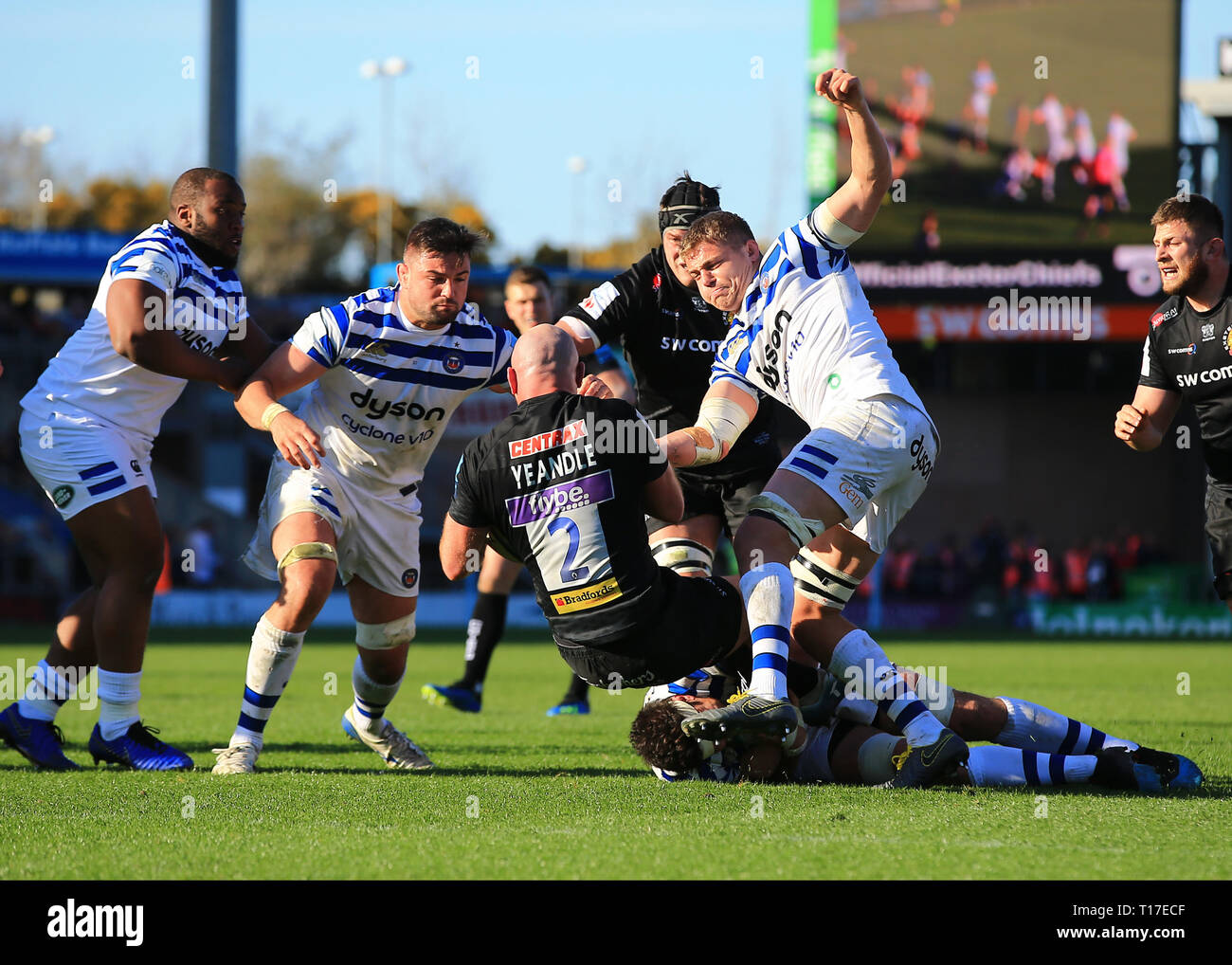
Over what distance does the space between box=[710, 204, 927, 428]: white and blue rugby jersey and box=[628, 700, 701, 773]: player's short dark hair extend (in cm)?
128

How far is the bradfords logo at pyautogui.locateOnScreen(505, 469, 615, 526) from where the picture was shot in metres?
4.84

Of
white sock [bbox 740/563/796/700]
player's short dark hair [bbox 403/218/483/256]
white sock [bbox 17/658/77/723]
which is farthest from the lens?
white sock [bbox 17/658/77/723]

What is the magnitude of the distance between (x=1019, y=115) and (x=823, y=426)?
23148mm

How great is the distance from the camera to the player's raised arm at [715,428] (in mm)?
5344

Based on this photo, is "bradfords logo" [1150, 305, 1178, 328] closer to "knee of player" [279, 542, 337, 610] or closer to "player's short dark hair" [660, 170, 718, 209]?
"player's short dark hair" [660, 170, 718, 209]

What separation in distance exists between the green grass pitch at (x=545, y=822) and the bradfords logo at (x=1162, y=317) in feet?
6.82

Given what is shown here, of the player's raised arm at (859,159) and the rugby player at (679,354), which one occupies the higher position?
the player's raised arm at (859,159)

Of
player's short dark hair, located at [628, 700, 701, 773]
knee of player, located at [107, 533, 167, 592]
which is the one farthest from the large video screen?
player's short dark hair, located at [628, 700, 701, 773]

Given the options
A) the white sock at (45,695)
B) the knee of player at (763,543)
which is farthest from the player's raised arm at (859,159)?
the white sock at (45,695)

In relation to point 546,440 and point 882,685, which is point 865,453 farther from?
point 546,440

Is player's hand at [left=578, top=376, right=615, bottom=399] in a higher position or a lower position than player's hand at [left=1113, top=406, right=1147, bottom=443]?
higher

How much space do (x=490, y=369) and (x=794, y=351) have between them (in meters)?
1.44

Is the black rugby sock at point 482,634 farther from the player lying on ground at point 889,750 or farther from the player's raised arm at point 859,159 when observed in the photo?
the player's raised arm at point 859,159

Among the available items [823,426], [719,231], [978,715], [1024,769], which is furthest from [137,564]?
[1024,769]
